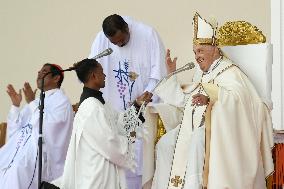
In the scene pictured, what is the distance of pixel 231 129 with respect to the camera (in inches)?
183

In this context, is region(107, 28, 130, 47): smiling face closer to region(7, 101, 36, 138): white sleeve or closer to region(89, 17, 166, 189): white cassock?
region(89, 17, 166, 189): white cassock

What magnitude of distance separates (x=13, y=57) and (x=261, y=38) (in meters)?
3.83

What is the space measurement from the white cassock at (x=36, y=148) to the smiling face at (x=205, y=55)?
4.58ft

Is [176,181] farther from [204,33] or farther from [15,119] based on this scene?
[15,119]

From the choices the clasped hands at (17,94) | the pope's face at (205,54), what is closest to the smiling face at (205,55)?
the pope's face at (205,54)

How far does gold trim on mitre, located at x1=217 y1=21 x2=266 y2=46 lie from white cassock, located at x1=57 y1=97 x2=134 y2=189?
1.07 metres

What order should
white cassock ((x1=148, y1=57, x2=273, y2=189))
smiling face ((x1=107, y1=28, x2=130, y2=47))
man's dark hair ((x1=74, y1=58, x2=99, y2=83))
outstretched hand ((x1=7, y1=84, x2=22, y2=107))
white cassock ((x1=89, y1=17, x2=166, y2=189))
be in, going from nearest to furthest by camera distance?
white cassock ((x1=148, y1=57, x2=273, y2=189)), man's dark hair ((x1=74, y1=58, x2=99, y2=83)), smiling face ((x1=107, y1=28, x2=130, y2=47)), white cassock ((x1=89, y1=17, x2=166, y2=189)), outstretched hand ((x1=7, y1=84, x2=22, y2=107))

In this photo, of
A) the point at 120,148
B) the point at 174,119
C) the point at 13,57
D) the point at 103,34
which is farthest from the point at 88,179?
the point at 13,57

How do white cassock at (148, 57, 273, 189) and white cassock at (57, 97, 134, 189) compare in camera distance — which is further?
white cassock at (57, 97, 134, 189)

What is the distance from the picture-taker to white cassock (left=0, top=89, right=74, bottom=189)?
225 inches

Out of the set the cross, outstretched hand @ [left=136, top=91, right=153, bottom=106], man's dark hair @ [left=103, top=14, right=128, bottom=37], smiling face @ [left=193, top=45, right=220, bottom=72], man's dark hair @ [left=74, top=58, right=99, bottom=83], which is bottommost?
the cross

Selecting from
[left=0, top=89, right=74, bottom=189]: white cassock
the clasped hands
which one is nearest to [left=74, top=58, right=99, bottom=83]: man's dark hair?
[left=0, top=89, right=74, bottom=189]: white cassock

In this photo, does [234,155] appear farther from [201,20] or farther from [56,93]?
[56,93]

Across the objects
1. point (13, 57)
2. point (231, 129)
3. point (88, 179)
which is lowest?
point (88, 179)
